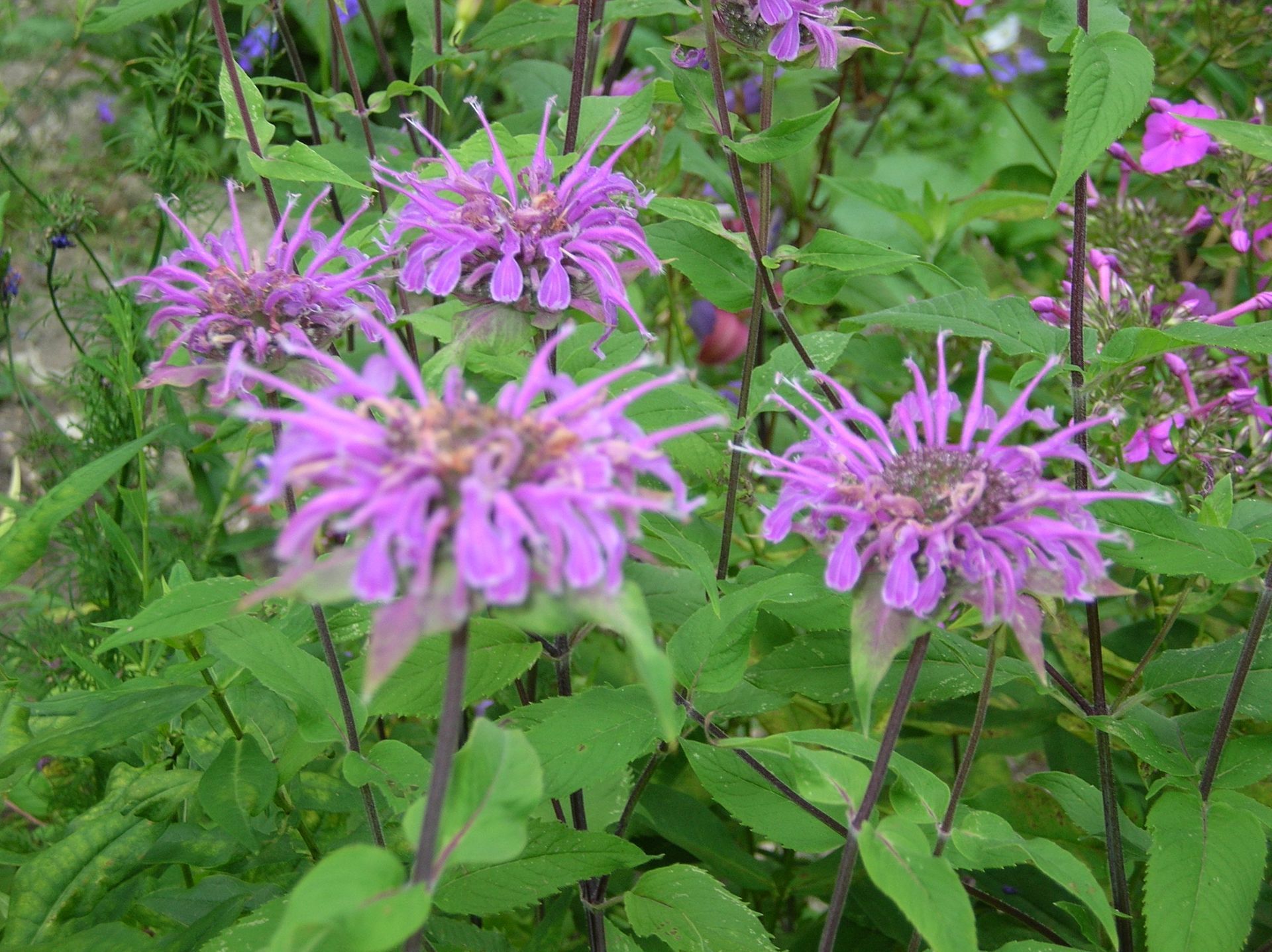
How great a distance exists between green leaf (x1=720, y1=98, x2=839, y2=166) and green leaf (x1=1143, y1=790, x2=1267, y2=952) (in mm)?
756

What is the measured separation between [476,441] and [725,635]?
477 millimetres

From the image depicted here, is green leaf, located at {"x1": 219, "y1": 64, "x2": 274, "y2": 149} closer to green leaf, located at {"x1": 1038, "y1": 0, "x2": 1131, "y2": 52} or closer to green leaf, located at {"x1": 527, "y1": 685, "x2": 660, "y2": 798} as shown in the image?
green leaf, located at {"x1": 527, "y1": 685, "x2": 660, "y2": 798}

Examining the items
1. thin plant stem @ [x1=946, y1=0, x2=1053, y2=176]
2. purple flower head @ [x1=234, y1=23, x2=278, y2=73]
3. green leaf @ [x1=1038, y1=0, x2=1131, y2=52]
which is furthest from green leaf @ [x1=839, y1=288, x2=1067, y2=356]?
purple flower head @ [x1=234, y1=23, x2=278, y2=73]

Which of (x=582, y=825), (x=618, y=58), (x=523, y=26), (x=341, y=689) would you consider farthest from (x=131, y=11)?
(x=582, y=825)

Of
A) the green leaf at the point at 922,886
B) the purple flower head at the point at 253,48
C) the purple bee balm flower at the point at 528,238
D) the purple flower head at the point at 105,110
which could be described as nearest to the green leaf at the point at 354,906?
the green leaf at the point at 922,886

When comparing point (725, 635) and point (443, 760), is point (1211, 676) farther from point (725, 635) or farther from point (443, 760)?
point (443, 760)

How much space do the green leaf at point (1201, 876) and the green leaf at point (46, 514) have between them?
1.04m

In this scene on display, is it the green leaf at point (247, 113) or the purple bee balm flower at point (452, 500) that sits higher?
the green leaf at point (247, 113)

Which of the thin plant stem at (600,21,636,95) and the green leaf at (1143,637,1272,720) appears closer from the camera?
the green leaf at (1143,637,1272,720)

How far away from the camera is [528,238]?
1.07 meters

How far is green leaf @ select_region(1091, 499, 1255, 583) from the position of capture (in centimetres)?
103

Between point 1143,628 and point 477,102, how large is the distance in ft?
3.77

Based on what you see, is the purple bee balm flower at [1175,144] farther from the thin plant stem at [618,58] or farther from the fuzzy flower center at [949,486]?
the fuzzy flower center at [949,486]

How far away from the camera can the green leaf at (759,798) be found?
3.57ft
